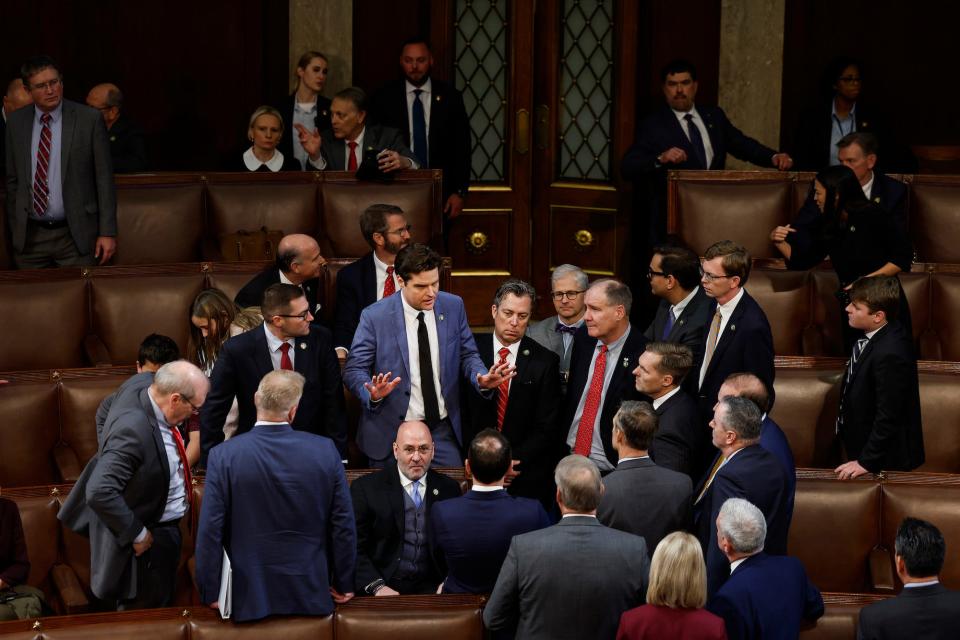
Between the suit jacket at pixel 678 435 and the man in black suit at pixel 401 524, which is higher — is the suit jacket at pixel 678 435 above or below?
above

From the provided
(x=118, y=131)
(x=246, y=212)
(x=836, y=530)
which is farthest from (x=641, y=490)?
(x=118, y=131)

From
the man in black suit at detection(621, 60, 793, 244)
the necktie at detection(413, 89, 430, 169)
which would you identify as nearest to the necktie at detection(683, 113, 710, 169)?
the man in black suit at detection(621, 60, 793, 244)

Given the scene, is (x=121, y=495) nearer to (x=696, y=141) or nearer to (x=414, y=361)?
(x=414, y=361)

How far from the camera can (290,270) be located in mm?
5922

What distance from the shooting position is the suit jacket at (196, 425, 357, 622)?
434 cm

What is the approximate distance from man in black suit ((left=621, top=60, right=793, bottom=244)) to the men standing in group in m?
0.90

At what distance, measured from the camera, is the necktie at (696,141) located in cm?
762

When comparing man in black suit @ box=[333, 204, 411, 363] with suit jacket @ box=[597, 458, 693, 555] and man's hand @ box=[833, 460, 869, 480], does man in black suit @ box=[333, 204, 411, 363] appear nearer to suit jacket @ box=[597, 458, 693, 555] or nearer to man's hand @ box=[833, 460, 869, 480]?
suit jacket @ box=[597, 458, 693, 555]

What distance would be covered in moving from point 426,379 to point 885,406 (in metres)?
1.68

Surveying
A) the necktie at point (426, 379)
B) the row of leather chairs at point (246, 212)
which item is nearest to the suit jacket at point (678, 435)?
the necktie at point (426, 379)

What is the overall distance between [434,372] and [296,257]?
81 cm

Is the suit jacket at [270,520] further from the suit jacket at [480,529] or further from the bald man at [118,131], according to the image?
the bald man at [118,131]

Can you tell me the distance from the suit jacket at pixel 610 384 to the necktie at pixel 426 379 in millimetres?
483

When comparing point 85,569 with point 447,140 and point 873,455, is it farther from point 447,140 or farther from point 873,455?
point 447,140
